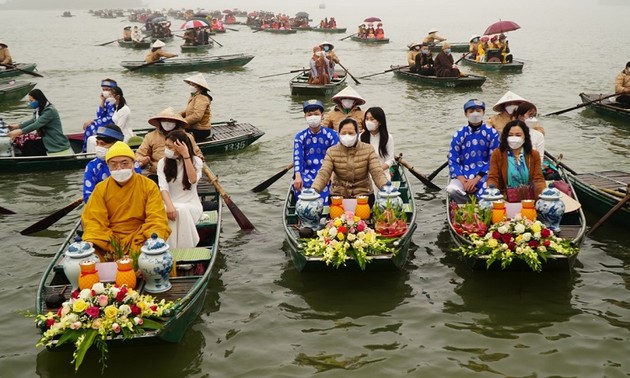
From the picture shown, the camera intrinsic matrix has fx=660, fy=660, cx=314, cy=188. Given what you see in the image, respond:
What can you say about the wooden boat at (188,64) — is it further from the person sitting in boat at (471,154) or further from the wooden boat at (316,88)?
the person sitting in boat at (471,154)

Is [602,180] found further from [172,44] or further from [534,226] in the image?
[172,44]

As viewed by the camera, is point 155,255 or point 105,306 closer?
point 105,306

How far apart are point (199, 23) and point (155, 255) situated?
31.5 meters

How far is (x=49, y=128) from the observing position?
12570 millimetres

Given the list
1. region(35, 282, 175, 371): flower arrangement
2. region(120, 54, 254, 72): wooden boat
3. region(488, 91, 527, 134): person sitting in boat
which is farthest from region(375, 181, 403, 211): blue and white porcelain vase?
region(120, 54, 254, 72): wooden boat

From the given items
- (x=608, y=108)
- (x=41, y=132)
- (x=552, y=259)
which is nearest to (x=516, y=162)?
(x=552, y=259)

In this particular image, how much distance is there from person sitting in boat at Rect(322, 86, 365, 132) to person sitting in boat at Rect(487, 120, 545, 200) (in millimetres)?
2390

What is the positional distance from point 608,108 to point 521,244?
11808 millimetres

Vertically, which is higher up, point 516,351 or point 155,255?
point 155,255

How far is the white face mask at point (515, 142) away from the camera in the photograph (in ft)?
27.7

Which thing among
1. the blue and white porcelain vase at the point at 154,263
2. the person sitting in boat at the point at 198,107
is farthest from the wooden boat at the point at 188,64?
the blue and white porcelain vase at the point at 154,263

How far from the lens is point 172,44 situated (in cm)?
4447

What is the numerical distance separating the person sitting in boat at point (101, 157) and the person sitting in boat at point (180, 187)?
2.06 feet

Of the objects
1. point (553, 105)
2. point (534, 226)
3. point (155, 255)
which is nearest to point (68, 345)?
point (155, 255)
